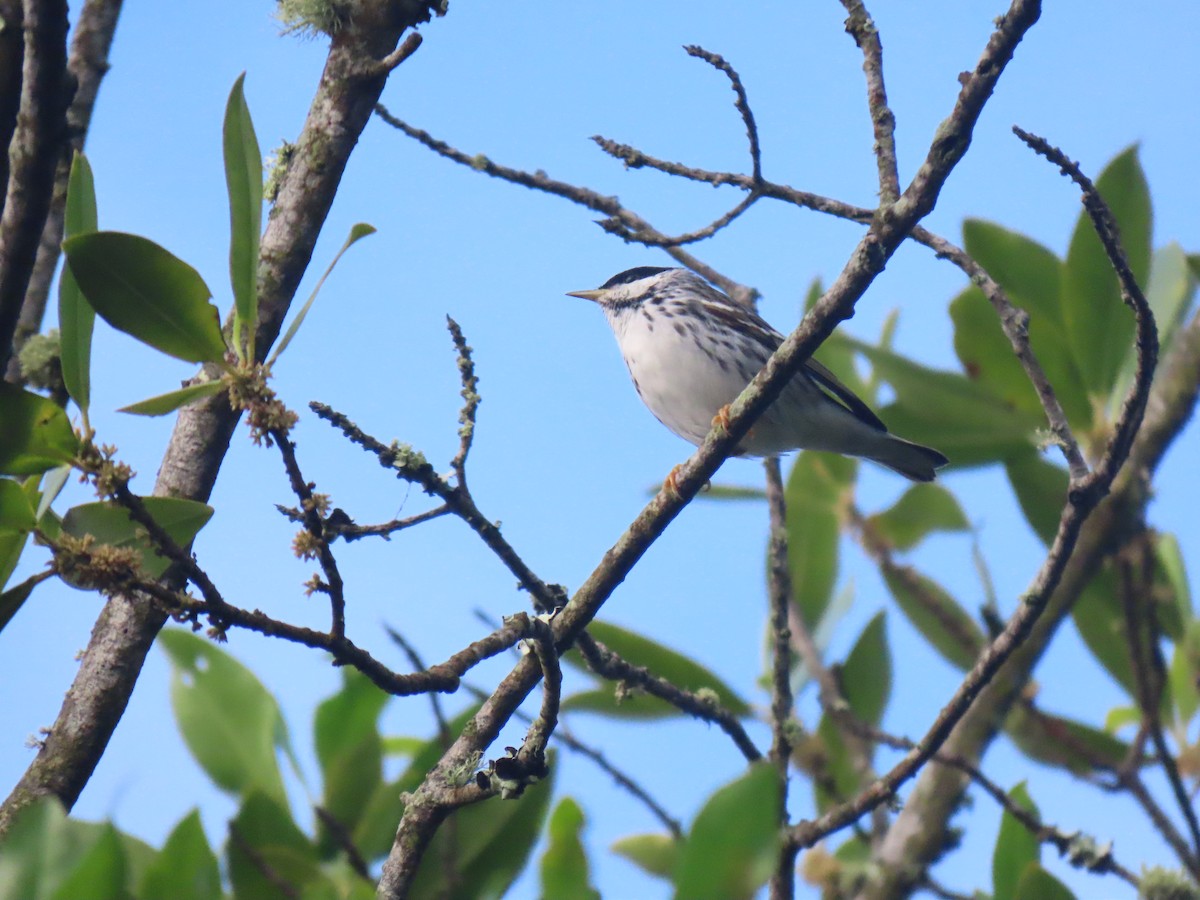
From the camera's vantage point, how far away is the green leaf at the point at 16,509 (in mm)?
2154

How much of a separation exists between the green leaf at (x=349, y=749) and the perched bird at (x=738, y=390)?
224 cm

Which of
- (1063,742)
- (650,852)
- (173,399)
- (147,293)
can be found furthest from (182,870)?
(1063,742)

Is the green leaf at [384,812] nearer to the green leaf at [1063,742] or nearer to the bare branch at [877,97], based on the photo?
the bare branch at [877,97]

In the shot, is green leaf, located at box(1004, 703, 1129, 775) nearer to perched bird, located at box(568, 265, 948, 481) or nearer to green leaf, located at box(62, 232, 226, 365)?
perched bird, located at box(568, 265, 948, 481)

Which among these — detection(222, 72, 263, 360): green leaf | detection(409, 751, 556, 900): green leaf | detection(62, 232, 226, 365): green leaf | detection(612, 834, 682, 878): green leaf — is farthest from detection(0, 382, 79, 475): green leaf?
detection(612, 834, 682, 878): green leaf

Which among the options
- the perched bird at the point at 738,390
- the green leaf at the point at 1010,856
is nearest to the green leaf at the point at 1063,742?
the perched bird at the point at 738,390

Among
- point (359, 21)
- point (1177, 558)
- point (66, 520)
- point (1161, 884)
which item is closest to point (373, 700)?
point (66, 520)

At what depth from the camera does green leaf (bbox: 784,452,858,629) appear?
16.9 feet

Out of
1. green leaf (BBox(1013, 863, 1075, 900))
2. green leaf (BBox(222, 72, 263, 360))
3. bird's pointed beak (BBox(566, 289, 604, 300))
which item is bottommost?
green leaf (BBox(1013, 863, 1075, 900))

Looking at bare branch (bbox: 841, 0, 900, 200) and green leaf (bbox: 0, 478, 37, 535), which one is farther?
bare branch (bbox: 841, 0, 900, 200)

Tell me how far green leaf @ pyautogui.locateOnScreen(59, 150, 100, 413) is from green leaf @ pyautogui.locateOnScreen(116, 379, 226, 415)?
0.51 ft

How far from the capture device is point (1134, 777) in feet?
12.8

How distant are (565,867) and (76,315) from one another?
1.35 metres

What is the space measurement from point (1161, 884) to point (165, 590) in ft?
9.76
